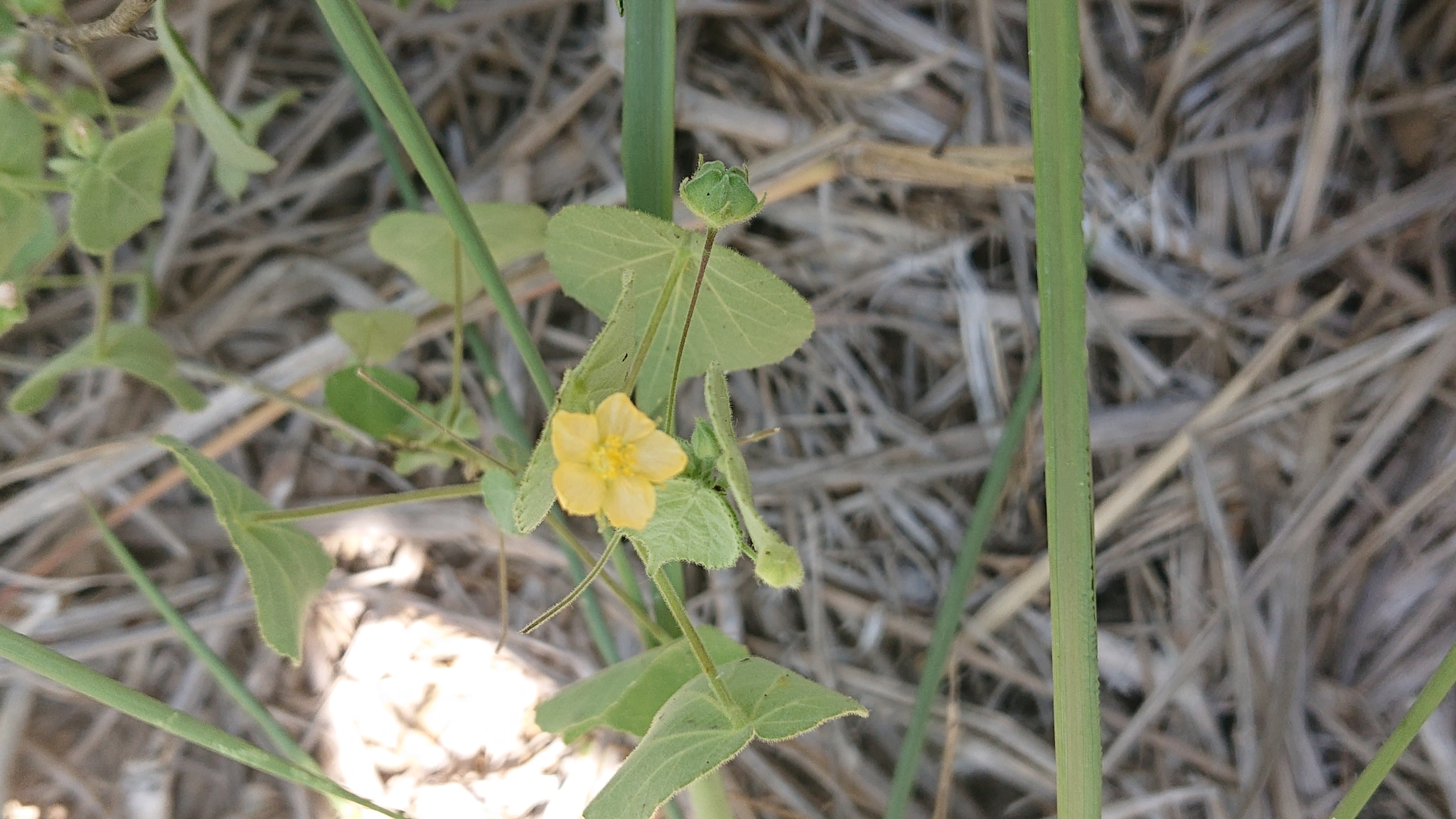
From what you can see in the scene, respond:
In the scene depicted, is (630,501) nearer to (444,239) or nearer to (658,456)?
(658,456)

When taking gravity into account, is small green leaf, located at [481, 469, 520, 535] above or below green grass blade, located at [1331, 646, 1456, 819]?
above

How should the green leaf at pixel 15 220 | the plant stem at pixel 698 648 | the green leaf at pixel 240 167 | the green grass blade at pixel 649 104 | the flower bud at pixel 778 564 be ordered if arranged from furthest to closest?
1. the green leaf at pixel 240 167
2. the green leaf at pixel 15 220
3. the green grass blade at pixel 649 104
4. the plant stem at pixel 698 648
5. the flower bud at pixel 778 564

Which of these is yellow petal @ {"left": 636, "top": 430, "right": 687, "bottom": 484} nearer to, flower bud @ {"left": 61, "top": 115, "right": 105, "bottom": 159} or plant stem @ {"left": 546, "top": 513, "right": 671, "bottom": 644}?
plant stem @ {"left": 546, "top": 513, "right": 671, "bottom": 644}

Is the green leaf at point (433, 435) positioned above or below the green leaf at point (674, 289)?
below

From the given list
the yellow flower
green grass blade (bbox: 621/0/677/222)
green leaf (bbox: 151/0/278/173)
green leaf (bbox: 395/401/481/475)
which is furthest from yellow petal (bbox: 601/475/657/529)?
green leaf (bbox: 151/0/278/173)

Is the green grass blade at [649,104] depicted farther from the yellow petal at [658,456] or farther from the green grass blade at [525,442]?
the green grass blade at [525,442]

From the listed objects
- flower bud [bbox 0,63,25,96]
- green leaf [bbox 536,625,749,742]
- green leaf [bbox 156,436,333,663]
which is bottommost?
green leaf [bbox 536,625,749,742]

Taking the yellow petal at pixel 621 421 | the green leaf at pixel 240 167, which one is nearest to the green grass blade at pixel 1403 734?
the yellow petal at pixel 621 421
